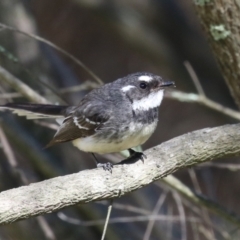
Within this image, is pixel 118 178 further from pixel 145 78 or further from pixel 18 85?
pixel 18 85

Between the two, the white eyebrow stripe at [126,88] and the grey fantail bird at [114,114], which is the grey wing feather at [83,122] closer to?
the grey fantail bird at [114,114]

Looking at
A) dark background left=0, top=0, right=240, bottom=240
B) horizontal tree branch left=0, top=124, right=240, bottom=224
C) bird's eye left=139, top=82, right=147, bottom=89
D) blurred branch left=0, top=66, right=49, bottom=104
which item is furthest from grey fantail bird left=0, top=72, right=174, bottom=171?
dark background left=0, top=0, right=240, bottom=240

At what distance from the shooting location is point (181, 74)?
274 inches

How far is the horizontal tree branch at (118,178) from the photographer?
10.2 feet

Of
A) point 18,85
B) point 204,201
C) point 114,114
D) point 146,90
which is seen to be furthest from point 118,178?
point 18,85

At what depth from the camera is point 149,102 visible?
414 cm

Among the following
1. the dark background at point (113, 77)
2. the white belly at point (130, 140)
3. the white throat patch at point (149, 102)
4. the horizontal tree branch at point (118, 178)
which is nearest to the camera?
the horizontal tree branch at point (118, 178)

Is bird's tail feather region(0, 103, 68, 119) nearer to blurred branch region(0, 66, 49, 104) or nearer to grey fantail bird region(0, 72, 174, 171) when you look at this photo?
grey fantail bird region(0, 72, 174, 171)

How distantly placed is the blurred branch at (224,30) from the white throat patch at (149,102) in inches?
19.3

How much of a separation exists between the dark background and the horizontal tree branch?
108cm

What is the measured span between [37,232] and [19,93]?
1.33 metres

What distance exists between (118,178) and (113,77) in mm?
6952

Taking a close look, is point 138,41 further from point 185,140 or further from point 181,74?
point 185,140

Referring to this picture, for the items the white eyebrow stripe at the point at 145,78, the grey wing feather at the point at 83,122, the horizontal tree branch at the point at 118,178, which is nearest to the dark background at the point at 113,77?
the grey wing feather at the point at 83,122
